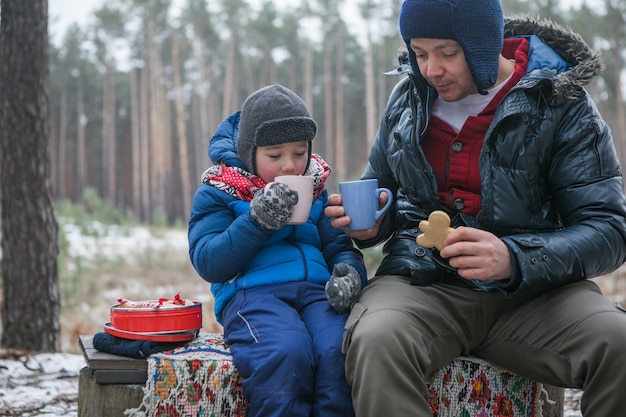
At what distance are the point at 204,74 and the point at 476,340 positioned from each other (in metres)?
28.3

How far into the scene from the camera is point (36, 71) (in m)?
4.98

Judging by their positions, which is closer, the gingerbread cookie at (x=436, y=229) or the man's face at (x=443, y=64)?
the gingerbread cookie at (x=436, y=229)

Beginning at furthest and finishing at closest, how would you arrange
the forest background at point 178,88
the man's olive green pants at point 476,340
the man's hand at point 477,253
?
the forest background at point 178,88 → the man's hand at point 477,253 → the man's olive green pants at point 476,340

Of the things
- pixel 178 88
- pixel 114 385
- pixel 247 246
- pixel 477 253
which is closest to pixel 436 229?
pixel 477 253

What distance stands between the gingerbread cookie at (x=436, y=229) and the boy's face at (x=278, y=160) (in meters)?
0.65

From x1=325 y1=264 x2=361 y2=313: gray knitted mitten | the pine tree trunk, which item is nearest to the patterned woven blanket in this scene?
x1=325 y1=264 x2=361 y2=313: gray knitted mitten

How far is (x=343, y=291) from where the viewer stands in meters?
2.44

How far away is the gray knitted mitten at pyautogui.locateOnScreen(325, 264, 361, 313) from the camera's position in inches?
96.1

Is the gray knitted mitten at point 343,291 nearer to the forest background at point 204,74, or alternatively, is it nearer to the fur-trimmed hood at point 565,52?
the fur-trimmed hood at point 565,52

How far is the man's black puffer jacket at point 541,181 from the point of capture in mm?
2201

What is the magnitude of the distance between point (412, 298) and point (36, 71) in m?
3.76

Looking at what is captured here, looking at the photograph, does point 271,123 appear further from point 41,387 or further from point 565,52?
point 41,387

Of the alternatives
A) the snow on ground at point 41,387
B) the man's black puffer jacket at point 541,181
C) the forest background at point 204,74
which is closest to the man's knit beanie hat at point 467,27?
the man's black puffer jacket at point 541,181

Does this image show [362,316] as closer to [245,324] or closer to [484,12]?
[245,324]
